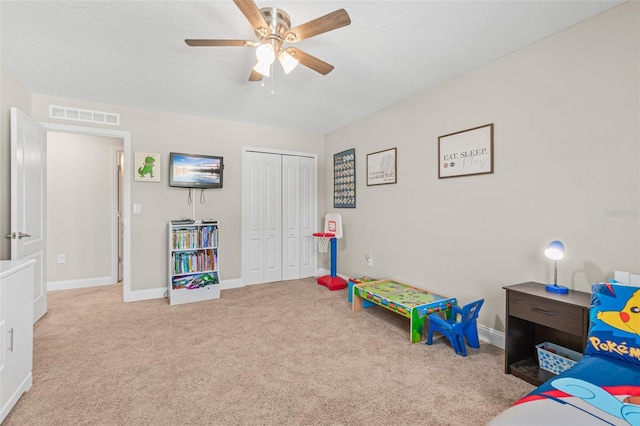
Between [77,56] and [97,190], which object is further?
[97,190]

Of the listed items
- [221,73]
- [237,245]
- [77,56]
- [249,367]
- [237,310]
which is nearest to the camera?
[249,367]

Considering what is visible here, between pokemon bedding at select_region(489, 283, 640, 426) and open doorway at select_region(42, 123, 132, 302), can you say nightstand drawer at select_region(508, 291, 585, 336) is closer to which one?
A: pokemon bedding at select_region(489, 283, 640, 426)

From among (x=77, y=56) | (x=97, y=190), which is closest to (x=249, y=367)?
(x=77, y=56)

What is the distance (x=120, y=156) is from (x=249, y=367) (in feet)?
13.4

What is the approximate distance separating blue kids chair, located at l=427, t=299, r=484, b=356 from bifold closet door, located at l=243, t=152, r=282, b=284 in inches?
108

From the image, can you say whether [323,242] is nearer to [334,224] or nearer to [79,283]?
[334,224]

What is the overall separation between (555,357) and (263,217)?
3.71 metres

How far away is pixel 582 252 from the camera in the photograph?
1.99m

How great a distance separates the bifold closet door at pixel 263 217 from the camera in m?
4.42

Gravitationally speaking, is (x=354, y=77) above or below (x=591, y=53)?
above

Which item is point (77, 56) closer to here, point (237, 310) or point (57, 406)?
point (57, 406)

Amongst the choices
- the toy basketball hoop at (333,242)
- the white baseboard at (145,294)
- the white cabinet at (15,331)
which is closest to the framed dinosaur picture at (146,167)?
the white baseboard at (145,294)

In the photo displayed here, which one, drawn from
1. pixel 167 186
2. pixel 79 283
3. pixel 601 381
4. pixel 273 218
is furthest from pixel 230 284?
pixel 601 381

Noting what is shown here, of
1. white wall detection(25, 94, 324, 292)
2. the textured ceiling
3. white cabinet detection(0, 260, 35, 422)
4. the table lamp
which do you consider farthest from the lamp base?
white wall detection(25, 94, 324, 292)
